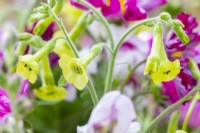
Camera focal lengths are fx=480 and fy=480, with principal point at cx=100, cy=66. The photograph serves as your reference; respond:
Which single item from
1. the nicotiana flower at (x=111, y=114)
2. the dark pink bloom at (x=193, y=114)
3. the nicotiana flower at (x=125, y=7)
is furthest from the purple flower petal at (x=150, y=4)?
the nicotiana flower at (x=111, y=114)

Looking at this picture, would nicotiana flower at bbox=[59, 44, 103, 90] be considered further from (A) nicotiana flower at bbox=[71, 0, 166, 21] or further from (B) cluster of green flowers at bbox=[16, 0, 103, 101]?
(A) nicotiana flower at bbox=[71, 0, 166, 21]

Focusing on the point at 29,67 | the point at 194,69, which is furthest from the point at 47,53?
the point at 194,69

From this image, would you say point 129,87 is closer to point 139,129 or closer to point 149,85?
point 149,85

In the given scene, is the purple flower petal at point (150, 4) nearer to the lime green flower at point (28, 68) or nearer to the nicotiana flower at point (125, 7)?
the nicotiana flower at point (125, 7)

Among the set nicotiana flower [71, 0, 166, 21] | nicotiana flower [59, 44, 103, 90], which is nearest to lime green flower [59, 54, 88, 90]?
nicotiana flower [59, 44, 103, 90]

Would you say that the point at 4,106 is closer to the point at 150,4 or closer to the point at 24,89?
the point at 24,89
